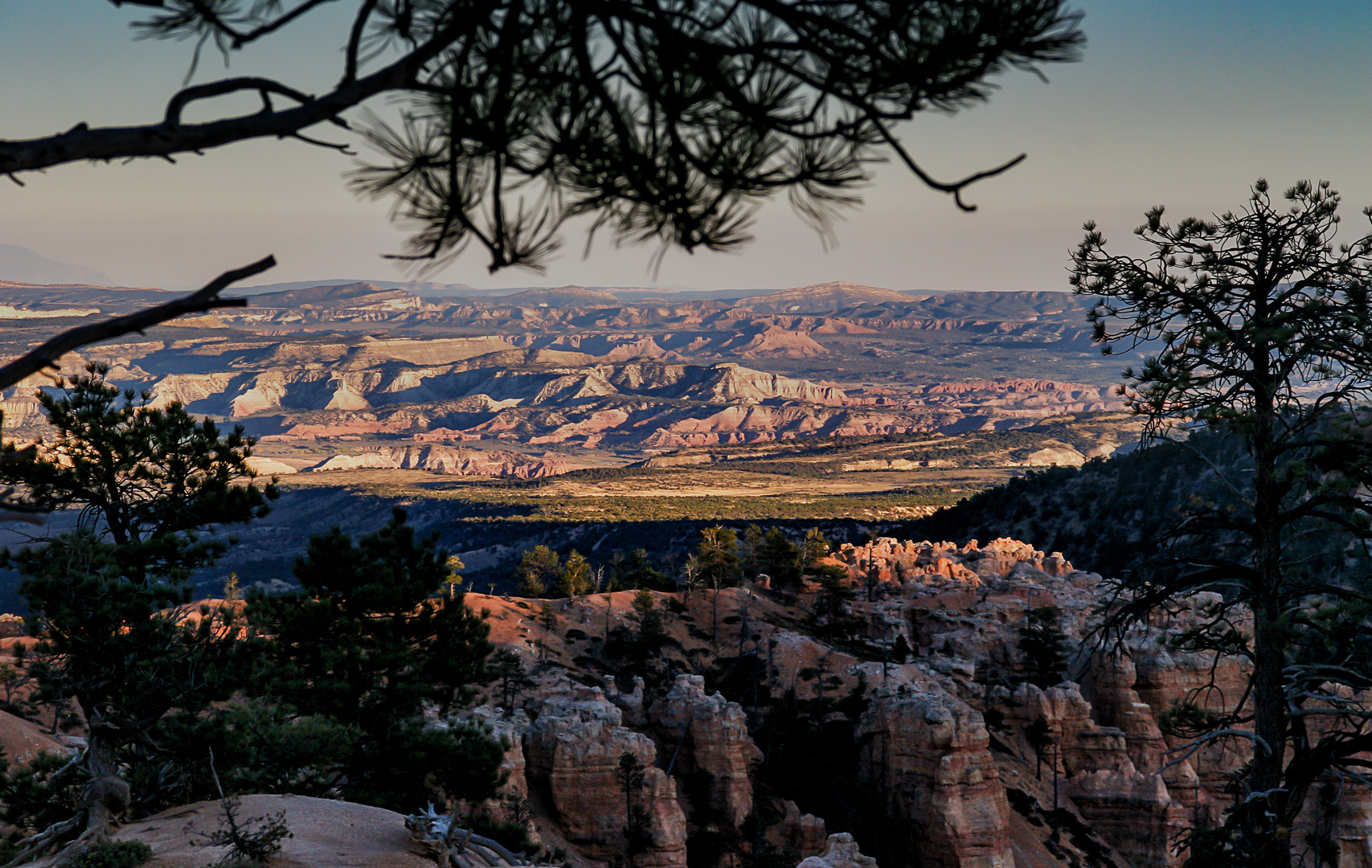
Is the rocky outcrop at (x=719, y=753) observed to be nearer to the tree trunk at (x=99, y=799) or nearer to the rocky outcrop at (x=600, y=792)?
the rocky outcrop at (x=600, y=792)

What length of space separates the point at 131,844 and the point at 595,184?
9978 mm

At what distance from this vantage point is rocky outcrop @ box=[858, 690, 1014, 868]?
34.7m

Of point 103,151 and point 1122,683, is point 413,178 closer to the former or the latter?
point 103,151

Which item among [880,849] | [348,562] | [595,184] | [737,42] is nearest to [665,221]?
[595,184]

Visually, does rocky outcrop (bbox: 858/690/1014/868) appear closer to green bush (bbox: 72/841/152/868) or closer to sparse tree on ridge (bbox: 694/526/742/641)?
sparse tree on ridge (bbox: 694/526/742/641)

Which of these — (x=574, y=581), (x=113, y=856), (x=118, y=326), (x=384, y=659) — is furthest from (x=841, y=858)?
(x=574, y=581)

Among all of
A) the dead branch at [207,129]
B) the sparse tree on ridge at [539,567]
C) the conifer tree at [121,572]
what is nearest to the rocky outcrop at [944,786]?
the conifer tree at [121,572]

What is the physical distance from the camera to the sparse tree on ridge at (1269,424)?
9.31 metres

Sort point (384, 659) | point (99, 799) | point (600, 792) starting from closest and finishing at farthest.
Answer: point (99, 799) < point (384, 659) < point (600, 792)

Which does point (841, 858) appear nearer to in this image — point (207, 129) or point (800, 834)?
point (800, 834)

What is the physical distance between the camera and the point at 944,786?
115 ft

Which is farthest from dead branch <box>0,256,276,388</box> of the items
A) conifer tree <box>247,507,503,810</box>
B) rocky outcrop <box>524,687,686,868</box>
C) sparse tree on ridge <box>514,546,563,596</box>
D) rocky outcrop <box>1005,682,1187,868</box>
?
sparse tree on ridge <box>514,546,563,596</box>

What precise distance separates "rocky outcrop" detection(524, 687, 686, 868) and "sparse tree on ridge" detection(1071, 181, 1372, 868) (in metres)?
23.3

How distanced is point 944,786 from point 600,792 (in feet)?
42.4
